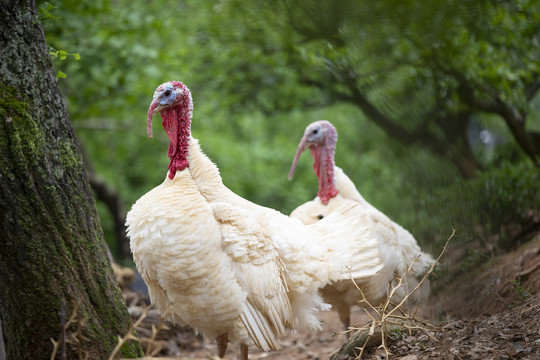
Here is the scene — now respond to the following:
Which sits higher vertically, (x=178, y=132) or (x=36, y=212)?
(x=178, y=132)

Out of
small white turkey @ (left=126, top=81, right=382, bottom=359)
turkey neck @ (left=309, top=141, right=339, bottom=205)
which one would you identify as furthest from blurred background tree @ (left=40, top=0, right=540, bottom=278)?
small white turkey @ (left=126, top=81, right=382, bottom=359)

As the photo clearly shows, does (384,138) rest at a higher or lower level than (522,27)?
lower

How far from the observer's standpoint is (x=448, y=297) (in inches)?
152

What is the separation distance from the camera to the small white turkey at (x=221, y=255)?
3295 millimetres

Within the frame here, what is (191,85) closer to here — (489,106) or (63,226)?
(489,106)

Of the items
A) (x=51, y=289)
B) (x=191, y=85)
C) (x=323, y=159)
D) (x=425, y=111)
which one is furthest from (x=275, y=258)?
(x=191, y=85)

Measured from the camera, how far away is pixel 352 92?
269cm

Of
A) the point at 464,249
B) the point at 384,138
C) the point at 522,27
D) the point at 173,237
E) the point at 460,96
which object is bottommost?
the point at 464,249

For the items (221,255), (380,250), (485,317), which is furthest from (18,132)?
(485,317)

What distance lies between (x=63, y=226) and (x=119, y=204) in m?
7.06

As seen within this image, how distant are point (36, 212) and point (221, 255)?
3.57 ft

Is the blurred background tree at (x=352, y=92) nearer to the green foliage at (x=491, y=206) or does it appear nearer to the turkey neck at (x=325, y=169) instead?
the green foliage at (x=491, y=206)

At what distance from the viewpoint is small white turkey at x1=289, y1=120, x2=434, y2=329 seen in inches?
176

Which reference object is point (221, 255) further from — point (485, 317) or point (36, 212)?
point (485, 317)
